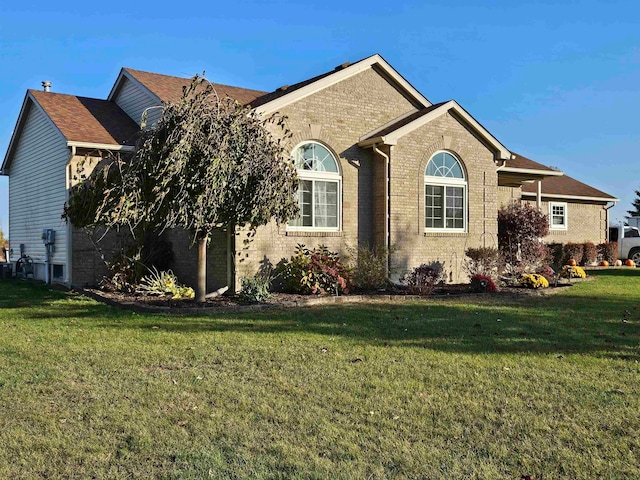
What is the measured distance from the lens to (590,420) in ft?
15.8

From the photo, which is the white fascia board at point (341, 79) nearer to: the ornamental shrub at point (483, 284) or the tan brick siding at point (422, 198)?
the tan brick siding at point (422, 198)

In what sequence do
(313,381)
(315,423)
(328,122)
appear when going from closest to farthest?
(315,423) < (313,381) < (328,122)

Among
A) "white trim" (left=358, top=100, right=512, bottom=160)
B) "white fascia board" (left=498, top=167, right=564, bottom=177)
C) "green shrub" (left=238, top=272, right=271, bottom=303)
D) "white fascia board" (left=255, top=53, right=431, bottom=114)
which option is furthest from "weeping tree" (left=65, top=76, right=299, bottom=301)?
"white fascia board" (left=498, top=167, right=564, bottom=177)

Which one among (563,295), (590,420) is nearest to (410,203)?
(563,295)

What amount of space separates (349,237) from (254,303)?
13.2 ft

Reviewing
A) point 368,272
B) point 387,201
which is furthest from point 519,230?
point 368,272

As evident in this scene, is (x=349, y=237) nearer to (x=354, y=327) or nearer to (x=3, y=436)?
(x=354, y=327)

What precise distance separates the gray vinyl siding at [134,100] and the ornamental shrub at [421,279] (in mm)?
8144

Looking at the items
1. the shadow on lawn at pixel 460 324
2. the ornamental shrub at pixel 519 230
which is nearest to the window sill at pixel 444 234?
the ornamental shrub at pixel 519 230

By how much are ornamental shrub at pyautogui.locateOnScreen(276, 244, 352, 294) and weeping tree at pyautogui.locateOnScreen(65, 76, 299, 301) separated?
6.78 feet

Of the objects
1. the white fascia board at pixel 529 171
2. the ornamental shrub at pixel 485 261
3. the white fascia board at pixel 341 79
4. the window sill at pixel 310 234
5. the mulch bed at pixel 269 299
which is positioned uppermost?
the white fascia board at pixel 341 79

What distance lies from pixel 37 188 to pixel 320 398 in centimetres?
1566

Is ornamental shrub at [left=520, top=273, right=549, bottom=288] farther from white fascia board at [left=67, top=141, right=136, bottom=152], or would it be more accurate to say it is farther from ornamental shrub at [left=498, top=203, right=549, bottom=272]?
white fascia board at [left=67, top=141, right=136, bottom=152]

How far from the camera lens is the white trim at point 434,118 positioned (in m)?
14.7
